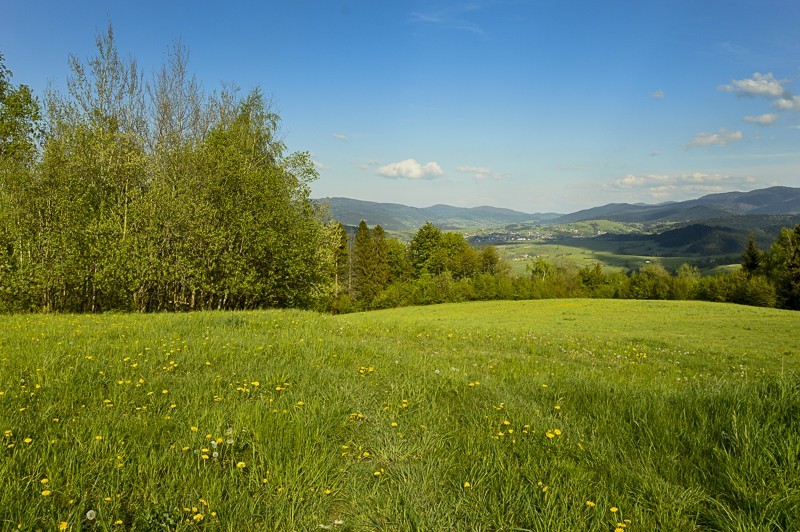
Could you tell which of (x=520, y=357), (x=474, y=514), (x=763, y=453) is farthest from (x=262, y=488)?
(x=520, y=357)

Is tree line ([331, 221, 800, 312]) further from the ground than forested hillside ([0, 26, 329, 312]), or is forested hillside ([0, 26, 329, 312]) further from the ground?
forested hillside ([0, 26, 329, 312])

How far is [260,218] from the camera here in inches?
1012

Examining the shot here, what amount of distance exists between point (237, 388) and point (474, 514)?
11.5 feet

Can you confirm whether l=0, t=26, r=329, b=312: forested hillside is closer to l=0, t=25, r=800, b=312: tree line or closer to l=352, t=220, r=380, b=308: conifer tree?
l=0, t=25, r=800, b=312: tree line

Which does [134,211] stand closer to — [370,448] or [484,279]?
[370,448]

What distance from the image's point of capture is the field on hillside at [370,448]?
2973mm

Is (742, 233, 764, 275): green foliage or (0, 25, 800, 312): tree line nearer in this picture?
(0, 25, 800, 312): tree line

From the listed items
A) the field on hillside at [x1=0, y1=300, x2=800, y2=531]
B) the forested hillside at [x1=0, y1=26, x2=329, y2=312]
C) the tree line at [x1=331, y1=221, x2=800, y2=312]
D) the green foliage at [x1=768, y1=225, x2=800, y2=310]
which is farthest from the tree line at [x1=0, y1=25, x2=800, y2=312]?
the green foliage at [x1=768, y1=225, x2=800, y2=310]

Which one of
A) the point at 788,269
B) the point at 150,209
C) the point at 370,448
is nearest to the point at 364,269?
the point at 150,209

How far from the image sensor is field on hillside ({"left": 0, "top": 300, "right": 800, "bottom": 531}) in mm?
2973

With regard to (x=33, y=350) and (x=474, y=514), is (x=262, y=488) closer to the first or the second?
(x=474, y=514)

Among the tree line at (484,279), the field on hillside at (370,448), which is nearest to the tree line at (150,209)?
the field on hillside at (370,448)

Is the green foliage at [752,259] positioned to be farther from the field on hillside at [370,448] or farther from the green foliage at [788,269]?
the field on hillside at [370,448]

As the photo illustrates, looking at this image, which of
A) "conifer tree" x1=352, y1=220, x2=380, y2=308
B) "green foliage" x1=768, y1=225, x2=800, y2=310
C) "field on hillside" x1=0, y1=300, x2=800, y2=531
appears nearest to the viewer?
"field on hillside" x1=0, y1=300, x2=800, y2=531
